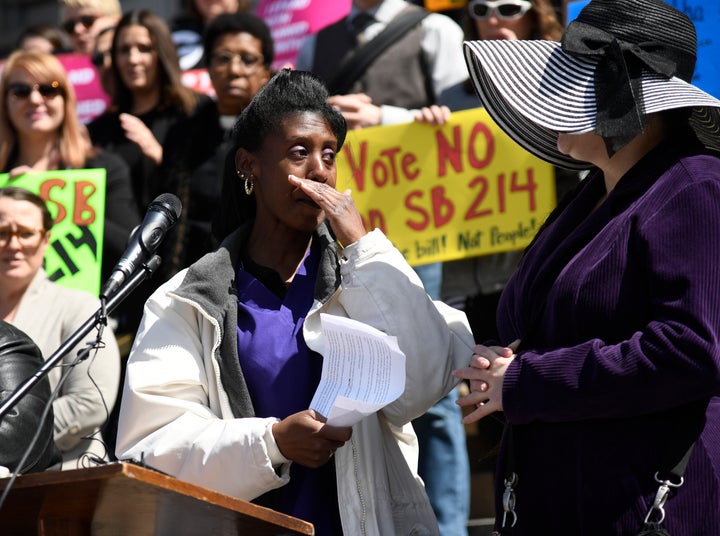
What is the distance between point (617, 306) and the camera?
3209mm

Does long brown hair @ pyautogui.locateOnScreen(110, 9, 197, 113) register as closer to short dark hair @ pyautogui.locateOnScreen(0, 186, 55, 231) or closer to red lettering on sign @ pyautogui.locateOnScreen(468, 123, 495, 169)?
short dark hair @ pyautogui.locateOnScreen(0, 186, 55, 231)

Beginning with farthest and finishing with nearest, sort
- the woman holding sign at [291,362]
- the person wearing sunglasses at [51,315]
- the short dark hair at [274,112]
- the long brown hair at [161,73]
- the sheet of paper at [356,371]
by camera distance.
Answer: the long brown hair at [161,73]
the person wearing sunglasses at [51,315]
the short dark hair at [274,112]
the woman holding sign at [291,362]
the sheet of paper at [356,371]

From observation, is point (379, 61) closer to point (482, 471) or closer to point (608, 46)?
point (482, 471)

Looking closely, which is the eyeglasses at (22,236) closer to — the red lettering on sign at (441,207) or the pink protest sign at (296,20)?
the red lettering on sign at (441,207)

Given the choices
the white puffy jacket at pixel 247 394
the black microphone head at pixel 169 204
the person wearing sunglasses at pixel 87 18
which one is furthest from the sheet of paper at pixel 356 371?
the person wearing sunglasses at pixel 87 18

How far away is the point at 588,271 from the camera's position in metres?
3.25

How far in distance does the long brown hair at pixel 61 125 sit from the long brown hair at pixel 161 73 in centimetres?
38

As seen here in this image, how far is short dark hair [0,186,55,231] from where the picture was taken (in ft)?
19.9

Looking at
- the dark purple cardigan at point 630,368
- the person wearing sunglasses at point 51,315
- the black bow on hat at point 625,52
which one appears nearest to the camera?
the dark purple cardigan at point 630,368

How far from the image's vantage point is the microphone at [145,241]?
10.9ft

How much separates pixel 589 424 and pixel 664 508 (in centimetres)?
27

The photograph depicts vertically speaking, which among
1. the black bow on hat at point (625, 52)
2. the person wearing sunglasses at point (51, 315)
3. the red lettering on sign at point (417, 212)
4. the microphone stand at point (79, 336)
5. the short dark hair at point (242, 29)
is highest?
the black bow on hat at point (625, 52)

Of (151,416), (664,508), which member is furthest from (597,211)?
(151,416)

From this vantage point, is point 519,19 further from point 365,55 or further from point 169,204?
point 169,204
